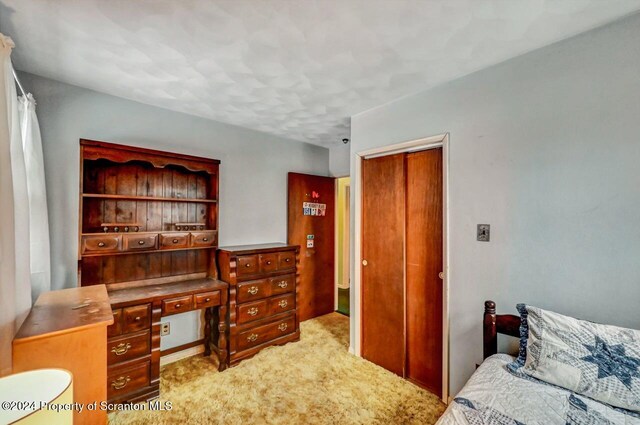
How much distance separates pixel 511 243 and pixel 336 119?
1994mm

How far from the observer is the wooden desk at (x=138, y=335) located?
2.03 meters

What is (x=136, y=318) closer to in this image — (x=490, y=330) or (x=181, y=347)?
(x=181, y=347)

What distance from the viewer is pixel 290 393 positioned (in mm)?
2219

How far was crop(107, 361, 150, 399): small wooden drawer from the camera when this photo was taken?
6.56 feet

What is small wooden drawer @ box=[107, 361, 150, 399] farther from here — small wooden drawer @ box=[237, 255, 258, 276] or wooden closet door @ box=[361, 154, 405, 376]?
wooden closet door @ box=[361, 154, 405, 376]

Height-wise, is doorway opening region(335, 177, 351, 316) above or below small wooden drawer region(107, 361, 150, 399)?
above

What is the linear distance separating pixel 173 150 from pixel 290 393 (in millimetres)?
2475

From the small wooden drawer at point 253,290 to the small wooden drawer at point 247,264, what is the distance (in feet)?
0.35

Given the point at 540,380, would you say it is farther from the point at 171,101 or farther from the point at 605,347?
the point at 171,101

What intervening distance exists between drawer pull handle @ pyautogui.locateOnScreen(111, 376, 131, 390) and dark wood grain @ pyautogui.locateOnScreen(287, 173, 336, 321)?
6.85ft

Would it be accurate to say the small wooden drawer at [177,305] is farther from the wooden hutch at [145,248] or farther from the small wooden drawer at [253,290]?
the small wooden drawer at [253,290]

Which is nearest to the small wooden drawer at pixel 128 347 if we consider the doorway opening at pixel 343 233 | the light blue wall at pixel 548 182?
the light blue wall at pixel 548 182

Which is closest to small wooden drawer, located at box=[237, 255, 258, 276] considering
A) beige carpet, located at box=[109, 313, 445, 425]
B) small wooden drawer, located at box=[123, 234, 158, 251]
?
small wooden drawer, located at box=[123, 234, 158, 251]

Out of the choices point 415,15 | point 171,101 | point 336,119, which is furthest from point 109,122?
point 415,15
